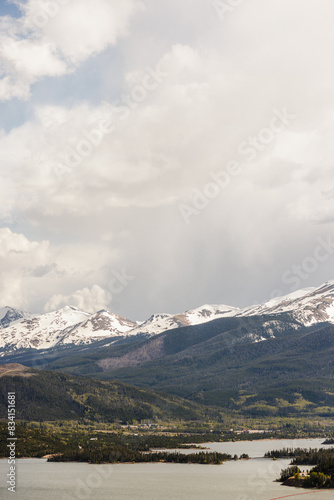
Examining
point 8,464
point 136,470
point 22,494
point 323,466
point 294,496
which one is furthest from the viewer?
point 8,464

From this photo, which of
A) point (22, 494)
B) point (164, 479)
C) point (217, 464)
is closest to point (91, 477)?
point (164, 479)

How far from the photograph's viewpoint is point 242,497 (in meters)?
120

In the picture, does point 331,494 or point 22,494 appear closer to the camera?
point 331,494

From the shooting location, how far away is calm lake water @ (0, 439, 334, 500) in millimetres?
123312

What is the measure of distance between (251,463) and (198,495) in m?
79.9

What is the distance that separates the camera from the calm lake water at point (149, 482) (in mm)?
123312

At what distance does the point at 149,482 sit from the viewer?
145 meters

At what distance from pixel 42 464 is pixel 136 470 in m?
34.9

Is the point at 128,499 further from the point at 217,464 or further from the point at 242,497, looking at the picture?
the point at 217,464

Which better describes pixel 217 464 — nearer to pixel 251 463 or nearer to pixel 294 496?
pixel 251 463

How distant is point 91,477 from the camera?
156625 mm

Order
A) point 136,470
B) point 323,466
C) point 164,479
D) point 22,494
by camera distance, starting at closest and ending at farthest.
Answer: point 22,494, point 323,466, point 164,479, point 136,470

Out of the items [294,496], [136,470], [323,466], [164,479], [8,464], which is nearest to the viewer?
[294,496]

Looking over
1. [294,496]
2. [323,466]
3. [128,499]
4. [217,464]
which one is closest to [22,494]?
[128,499]
